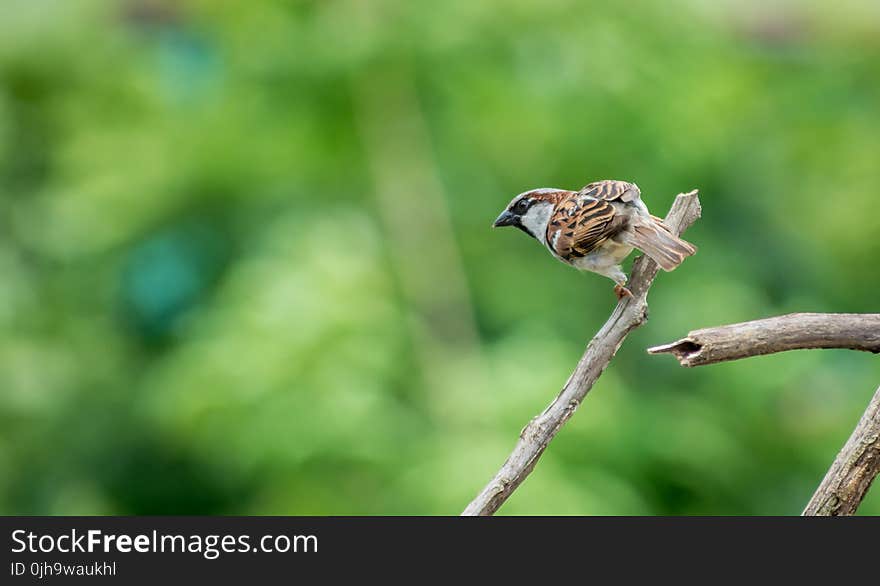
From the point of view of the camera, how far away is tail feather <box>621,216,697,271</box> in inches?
83.0

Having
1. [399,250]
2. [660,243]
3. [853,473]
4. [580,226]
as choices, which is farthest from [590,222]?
[399,250]

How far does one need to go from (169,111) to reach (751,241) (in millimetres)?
3642

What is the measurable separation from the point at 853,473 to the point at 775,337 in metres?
0.30

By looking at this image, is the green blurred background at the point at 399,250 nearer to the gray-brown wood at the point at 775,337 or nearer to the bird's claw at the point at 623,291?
the bird's claw at the point at 623,291

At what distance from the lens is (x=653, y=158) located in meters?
5.73

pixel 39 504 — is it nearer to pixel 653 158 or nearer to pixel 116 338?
pixel 116 338

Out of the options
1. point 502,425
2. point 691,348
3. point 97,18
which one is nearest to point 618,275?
point 691,348

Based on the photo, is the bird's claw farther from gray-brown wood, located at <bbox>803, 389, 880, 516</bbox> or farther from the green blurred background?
the green blurred background

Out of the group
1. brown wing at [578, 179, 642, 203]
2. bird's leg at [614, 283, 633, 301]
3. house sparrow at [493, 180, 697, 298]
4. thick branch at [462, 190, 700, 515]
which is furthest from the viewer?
brown wing at [578, 179, 642, 203]

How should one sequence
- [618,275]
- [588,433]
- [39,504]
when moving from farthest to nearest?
[39,504] < [588,433] < [618,275]

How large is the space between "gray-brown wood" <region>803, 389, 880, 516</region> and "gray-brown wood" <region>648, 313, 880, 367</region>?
0.13 m

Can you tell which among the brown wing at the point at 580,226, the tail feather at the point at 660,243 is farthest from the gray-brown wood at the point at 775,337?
the brown wing at the point at 580,226

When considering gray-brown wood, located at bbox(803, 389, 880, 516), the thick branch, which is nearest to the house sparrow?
the thick branch

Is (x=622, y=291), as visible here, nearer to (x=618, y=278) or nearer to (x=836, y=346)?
(x=618, y=278)
